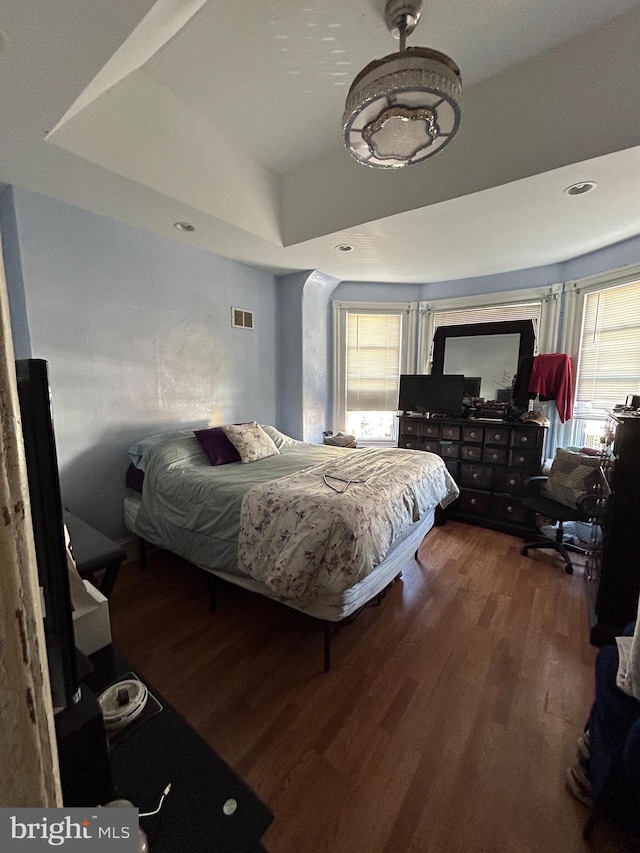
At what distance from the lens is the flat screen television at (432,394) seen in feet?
11.2

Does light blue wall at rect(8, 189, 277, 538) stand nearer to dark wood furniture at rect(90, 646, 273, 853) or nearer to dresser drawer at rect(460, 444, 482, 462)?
dark wood furniture at rect(90, 646, 273, 853)

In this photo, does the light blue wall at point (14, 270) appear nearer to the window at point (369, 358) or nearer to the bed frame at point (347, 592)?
the bed frame at point (347, 592)

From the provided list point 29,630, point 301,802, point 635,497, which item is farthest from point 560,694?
point 29,630

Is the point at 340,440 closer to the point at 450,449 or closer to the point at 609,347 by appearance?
the point at 450,449

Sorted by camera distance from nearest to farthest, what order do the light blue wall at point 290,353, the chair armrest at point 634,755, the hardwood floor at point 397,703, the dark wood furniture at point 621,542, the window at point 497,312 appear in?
the chair armrest at point 634,755 → the hardwood floor at point 397,703 → the dark wood furniture at point 621,542 → the window at point 497,312 → the light blue wall at point 290,353

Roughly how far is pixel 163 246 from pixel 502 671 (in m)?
3.59

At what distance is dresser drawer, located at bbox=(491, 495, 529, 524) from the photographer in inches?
121

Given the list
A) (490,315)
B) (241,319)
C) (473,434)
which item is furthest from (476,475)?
(241,319)

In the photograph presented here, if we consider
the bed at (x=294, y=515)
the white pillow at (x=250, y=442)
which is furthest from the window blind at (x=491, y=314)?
the white pillow at (x=250, y=442)

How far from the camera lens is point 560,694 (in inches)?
61.3

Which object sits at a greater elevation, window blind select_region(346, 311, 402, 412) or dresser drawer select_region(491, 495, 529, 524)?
window blind select_region(346, 311, 402, 412)

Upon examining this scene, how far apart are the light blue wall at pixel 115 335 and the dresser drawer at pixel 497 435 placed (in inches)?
98.6
